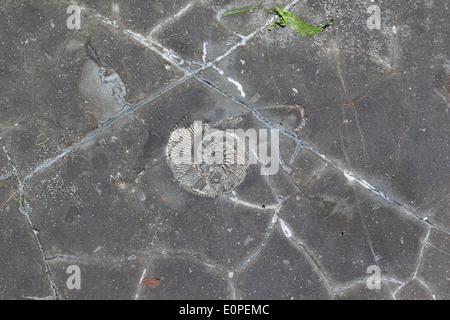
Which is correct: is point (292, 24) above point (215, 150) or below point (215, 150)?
above

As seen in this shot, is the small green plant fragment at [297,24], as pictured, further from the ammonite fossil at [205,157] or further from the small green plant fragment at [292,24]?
the ammonite fossil at [205,157]

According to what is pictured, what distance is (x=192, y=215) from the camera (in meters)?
3.10

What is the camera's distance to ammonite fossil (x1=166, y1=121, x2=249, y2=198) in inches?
120

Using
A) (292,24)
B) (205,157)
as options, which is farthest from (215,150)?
(292,24)

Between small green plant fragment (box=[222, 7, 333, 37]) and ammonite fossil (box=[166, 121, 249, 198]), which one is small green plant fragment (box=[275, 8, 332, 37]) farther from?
ammonite fossil (box=[166, 121, 249, 198])

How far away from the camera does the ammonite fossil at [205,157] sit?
3.06 meters

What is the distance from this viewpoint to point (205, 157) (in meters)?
3.08

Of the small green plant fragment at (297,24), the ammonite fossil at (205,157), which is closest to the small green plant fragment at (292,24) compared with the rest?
the small green plant fragment at (297,24)

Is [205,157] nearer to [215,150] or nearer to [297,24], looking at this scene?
[215,150]

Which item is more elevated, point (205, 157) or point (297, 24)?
point (297, 24)

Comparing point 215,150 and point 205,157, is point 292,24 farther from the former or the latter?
point 205,157
